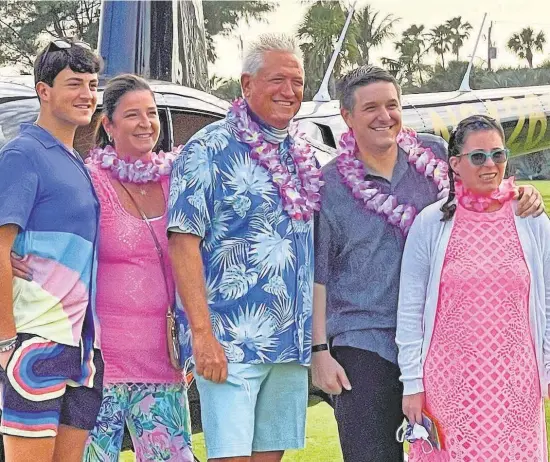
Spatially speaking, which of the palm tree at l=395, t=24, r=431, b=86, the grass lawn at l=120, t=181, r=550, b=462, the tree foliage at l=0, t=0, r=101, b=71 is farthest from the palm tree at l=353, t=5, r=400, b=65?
the grass lawn at l=120, t=181, r=550, b=462

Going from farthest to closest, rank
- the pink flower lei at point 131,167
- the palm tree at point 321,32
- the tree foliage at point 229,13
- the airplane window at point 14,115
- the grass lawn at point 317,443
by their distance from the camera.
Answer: the palm tree at point 321,32
the tree foliage at point 229,13
the grass lawn at point 317,443
the airplane window at point 14,115
the pink flower lei at point 131,167

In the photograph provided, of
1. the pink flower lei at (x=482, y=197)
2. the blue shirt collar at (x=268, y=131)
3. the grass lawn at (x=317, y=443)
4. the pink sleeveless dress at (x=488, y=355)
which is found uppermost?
the blue shirt collar at (x=268, y=131)

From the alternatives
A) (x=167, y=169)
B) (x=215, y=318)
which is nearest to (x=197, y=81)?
(x=167, y=169)

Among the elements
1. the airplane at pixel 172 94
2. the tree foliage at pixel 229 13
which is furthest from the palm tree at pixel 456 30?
the airplane at pixel 172 94

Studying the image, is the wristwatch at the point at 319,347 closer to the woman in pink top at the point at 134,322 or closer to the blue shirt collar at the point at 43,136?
the woman in pink top at the point at 134,322

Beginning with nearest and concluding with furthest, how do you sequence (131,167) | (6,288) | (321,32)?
(6,288)
(131,167)
(321,32)

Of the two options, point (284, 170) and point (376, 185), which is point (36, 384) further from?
point (376, 185)

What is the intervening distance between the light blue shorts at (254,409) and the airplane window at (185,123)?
5.50 ft

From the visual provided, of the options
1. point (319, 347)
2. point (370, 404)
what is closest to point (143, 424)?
point (319, 347)

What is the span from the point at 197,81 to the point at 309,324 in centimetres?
352

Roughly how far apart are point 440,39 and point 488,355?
47.2m

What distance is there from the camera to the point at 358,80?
3150 mm

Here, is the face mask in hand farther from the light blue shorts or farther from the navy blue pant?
the light blue shorts

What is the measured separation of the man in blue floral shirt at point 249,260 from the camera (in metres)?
2.91
